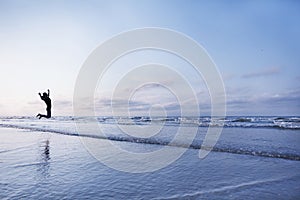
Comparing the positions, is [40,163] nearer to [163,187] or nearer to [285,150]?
[163,187]

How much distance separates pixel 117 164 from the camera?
7117 millimetres

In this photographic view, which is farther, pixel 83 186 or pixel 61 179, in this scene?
pixel 61 179

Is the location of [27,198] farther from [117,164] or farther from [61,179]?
[117,164]

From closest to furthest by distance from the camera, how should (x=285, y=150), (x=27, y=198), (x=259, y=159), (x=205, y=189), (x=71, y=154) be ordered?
1. (x=27, y=198)
2. (x=205, y=189)
3. (x=259, y=159)
4. (x=71, y=154)
5. (x=285, y=150)

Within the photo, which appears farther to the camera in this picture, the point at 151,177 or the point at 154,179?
the point at 151,177

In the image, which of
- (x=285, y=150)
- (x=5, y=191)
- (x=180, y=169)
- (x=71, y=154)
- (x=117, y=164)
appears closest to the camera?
(x=5, y=191)

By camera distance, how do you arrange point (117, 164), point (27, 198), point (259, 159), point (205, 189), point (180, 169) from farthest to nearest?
1. point (259, 159)
2. point (117, 164)
3. point (180, 169)
4. point (205, 189)
5. point (27, 198)

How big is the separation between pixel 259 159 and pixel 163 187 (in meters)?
4.50

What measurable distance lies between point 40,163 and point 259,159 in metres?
6.94

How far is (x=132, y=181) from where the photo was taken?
209 inches

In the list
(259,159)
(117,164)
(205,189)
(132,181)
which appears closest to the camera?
(205,189)

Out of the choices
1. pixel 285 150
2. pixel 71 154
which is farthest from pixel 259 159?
pixel 71 154

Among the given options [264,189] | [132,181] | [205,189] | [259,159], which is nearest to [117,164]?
[132,181]

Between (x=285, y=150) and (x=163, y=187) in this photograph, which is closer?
(x=163, y=187)
